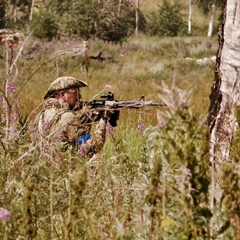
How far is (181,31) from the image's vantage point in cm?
4059

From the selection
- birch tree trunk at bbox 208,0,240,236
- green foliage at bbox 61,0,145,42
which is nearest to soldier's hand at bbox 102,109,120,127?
birch tree trunk at bbox 208,0,240,236

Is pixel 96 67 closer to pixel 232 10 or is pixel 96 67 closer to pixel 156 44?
pixel 156 44

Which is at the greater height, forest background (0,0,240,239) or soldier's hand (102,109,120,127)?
forest background (0,0,240,239)

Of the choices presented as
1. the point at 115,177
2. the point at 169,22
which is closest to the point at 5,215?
the point at 115,177

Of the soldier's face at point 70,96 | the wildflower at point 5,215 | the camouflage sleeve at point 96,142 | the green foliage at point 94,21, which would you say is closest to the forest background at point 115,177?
the wildflower at point 5,215

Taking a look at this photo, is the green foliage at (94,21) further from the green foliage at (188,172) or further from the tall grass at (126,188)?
the green foliage at (188,172)

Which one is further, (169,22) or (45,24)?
(169,22)

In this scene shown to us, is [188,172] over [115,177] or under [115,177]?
over

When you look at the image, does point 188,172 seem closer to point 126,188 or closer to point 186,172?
point 186,172

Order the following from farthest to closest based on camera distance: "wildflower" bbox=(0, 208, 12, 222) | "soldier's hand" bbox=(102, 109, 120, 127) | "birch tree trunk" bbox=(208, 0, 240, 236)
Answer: "soldier's hand" bbox=(102, 109, 120, 127) < "birch tree trunk" bbox=(208, 0, 240, 236) < "wildflower" bbox=(0, 208, 12, 222)

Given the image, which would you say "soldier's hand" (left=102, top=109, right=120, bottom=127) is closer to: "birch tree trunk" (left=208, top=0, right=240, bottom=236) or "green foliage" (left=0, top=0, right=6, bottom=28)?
"birch tree trunk" (left=208, top=0, right=240, bottom=236)

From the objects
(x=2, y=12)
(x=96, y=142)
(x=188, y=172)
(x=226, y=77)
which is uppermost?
(x=188, y=172)

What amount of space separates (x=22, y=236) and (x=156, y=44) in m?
29.9

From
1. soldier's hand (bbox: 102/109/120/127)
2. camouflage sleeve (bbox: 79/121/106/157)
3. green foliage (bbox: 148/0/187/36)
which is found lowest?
green foliage (bbox: 148/0/187/36)
